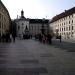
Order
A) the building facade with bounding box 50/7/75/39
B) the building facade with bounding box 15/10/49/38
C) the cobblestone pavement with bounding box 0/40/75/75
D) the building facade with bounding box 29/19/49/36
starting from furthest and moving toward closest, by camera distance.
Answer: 1. the building facade with bounding box 29/19/49/36
2. the building facade with bounding box 15/10/49/38
3. the building facade with bounding box 50/7/75/39
4. the cobblestone pavement with bounding box 0/40/75/75

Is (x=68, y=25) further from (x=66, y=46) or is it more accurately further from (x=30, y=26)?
(x=66, y=46)

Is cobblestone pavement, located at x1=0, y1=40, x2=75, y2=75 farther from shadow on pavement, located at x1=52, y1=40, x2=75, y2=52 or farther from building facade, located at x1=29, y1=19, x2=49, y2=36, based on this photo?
building facade, located at x1=29, y1=19, x2=49, y2=36

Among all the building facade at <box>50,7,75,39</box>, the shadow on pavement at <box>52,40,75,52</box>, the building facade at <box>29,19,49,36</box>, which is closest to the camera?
the shadow on pavement at <box>52,40,75,52</box>

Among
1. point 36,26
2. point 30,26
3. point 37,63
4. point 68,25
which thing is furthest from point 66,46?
point 36,26

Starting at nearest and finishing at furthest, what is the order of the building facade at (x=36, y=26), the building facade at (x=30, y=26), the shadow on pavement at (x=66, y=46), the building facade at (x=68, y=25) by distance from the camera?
the shadow on pavement at (x=66, y=46) < the building facade at (x=68, y=25) < the building facade at (x=30, y=26) < the building facade at (x=36, y=26)

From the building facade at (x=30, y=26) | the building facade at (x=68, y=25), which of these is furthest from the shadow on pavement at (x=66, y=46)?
the building facade at (x=30, y=26)

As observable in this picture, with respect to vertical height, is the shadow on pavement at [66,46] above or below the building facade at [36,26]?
below

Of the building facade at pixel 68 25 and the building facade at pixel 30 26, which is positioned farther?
the building facade at pixel 30 26

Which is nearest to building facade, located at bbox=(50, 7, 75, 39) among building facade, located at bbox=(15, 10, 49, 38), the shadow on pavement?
building facade, located at bbox=(15, 10, 49, 38)

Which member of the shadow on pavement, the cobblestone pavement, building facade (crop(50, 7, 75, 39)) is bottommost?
the cobblestone pavement

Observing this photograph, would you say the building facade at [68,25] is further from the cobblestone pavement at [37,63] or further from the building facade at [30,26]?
the cobblestone pavement at [37,63]

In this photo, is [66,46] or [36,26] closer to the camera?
[66,46]

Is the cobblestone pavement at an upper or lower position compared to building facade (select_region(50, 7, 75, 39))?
lower

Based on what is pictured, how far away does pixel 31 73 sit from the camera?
820cm
